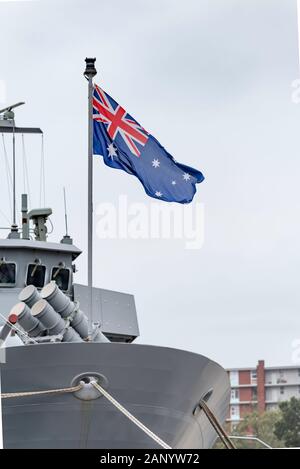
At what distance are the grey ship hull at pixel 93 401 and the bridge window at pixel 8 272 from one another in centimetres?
405

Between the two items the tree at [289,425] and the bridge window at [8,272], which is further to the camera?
the tree at [289,425]

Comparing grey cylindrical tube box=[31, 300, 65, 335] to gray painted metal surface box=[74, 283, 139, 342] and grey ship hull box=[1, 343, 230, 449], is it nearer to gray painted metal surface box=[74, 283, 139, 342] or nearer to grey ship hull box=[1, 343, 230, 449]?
grey ship hull box=[1, 343, 230, 449]

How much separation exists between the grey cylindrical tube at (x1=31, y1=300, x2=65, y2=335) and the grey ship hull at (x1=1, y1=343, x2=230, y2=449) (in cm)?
54

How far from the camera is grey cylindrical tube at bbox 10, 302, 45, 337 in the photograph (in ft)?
51.4

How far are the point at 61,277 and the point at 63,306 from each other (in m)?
3.71

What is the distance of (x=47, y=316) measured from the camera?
51.3 feet

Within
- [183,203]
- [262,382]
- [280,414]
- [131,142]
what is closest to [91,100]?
[131,142]

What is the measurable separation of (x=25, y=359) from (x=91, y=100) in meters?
3.44

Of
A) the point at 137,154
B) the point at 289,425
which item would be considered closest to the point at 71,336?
the point at 137,154

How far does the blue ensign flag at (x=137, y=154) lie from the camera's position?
55.6 ft

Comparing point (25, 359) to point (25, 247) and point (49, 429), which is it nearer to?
point (49, 429)

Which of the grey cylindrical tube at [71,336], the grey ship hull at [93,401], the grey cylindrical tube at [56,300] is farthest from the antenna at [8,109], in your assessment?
the grey ship hull at [93,401]

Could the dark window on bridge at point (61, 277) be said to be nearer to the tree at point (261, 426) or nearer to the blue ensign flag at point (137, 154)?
the blue ensign flag at point (137, 154)

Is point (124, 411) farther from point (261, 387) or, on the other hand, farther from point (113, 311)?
point (261, 387)
